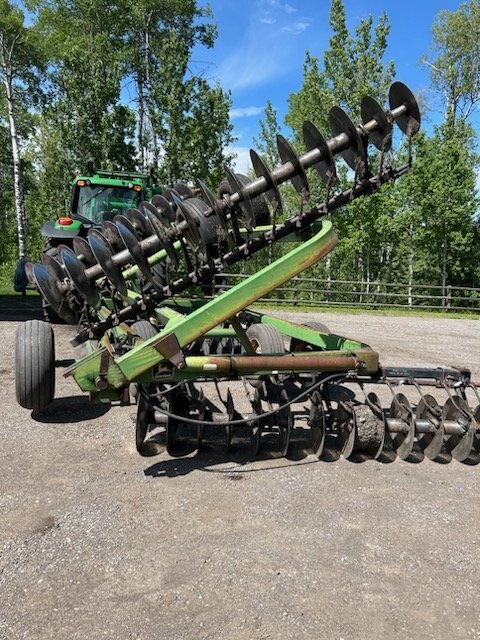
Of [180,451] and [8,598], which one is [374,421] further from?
[8,598]

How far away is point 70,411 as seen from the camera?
15.8 feet

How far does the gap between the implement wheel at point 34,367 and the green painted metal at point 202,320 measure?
38.5 inches

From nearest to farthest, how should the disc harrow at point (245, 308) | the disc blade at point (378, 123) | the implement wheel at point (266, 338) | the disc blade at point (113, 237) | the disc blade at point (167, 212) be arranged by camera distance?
the disc harrow at point (245, 308)
the disc blade at point (378, 123)
the disc blade at point (113, 237)
the disc blade at point (167, 212)
the implement wheel at point (266, 338)

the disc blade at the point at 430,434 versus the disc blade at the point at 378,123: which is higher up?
the disc blade at the point at 378,123

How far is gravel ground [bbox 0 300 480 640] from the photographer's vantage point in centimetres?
216

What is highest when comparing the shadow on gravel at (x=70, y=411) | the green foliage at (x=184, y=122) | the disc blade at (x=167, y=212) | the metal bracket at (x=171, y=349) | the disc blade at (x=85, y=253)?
the green foliage at (x=184, y=122)

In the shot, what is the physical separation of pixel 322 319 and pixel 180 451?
31.7 feet

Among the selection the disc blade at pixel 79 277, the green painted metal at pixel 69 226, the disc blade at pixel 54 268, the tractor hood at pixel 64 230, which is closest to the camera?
the disc blade at pixel 79 277

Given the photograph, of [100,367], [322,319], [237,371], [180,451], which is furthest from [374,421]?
[322,319]

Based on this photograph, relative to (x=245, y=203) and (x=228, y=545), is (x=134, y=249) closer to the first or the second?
(x=245, y=203)

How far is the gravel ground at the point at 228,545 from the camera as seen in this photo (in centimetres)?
216

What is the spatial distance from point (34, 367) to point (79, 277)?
3.48 feet

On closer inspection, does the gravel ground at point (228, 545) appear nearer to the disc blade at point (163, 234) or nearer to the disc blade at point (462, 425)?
the disc blade at point (462, 425)

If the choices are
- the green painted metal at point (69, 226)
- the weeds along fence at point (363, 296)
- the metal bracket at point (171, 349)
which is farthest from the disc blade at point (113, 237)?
the weeds along fence at point (363, 296)
